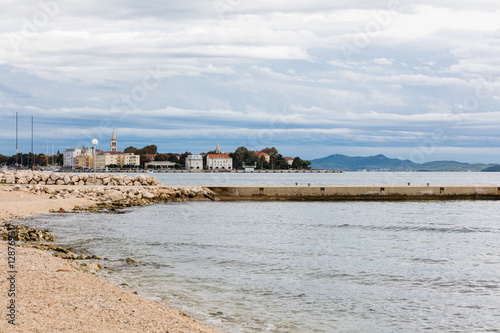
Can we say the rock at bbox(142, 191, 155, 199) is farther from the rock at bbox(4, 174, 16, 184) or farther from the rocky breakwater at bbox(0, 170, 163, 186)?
the rock at bbox(4, 174, 16, 184)

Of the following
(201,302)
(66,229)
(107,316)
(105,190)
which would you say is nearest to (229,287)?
(201,302)

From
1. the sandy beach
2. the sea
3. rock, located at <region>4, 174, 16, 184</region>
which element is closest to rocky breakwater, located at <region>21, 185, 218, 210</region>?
rock, located at <region>4, 174, 16, 184</region>

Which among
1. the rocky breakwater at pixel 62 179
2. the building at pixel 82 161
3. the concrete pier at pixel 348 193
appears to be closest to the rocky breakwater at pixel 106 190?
the rocky breakwater at pixel 62 179

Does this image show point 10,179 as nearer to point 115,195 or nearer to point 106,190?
point 106,190

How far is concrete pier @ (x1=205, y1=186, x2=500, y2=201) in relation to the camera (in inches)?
1551

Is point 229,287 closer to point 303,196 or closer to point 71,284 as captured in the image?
point 71,284

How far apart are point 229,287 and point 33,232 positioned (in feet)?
29.3

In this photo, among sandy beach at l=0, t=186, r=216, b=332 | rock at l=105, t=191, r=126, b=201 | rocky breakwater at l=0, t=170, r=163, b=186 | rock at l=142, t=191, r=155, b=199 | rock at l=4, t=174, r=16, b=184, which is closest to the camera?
sandy beach at l=0, t=186, r=216, b=332

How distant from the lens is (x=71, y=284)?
8.99m

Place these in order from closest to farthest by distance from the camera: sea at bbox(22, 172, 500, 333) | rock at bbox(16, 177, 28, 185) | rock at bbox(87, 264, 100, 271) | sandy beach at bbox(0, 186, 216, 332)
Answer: sandy beach at bbox(0, 186, 216, 332)
sea at bbox(22, 172, 500, 333)
rock at bbox(87, 264, 100, 271)
rock at bbox(16, 177, 28, 185)

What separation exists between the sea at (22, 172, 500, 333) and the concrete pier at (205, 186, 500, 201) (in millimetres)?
11366

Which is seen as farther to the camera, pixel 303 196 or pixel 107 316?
pixel 303 196

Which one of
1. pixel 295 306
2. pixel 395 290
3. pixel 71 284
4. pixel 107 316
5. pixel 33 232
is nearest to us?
pixel 107 316

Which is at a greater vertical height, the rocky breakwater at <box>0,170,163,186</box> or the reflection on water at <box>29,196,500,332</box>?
the rocky breakwater at <box>0,170,163,186</box>
